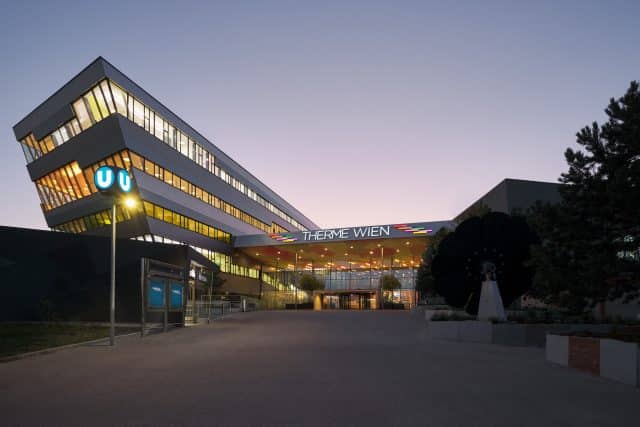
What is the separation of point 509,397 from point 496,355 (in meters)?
6.23

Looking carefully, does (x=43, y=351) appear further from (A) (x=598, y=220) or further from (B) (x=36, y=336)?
(A) (x=598, y=220)

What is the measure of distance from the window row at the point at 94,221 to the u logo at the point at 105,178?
25374 mm

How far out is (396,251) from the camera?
2251 inches

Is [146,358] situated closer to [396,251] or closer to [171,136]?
[171,136]

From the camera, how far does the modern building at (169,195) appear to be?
39.4 meters

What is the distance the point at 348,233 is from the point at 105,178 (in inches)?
1329

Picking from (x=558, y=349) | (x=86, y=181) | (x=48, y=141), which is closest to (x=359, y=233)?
(x=86, y=181)

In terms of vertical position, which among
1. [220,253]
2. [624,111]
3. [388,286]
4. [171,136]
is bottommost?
[388,286]

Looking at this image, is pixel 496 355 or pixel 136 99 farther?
pixel 136 99

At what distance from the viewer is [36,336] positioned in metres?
17.8

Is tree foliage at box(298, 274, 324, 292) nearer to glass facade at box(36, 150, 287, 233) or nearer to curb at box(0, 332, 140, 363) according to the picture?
glass facade at box(36, 150, 287, 233)

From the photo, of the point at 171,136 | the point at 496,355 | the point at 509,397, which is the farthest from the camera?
the point at 171,136

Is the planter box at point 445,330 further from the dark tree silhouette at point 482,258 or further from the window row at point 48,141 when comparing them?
the window row at point 48,141

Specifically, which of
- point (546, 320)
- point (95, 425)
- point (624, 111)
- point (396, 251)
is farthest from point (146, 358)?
point (396, 251)
